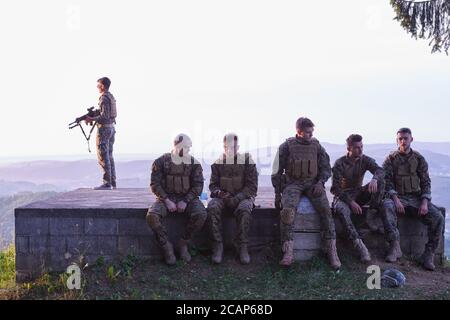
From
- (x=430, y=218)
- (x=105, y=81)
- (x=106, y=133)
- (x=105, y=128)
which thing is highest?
(x=105, y=81)

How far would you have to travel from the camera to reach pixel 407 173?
7.79 metres

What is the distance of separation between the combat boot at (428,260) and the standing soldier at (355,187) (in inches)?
19.7

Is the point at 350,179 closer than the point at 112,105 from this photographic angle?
Yes

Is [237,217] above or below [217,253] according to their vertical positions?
above

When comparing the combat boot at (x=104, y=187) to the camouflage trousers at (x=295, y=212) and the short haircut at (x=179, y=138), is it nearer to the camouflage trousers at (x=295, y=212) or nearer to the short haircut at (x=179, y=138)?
the short haircut at (x=179, y=138)

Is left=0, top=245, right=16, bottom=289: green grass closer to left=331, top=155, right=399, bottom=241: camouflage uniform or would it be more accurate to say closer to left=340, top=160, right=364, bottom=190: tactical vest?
left=331, top=155, right=399, bottom=241: camouflage uniform

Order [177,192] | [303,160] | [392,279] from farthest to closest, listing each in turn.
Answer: [177,192] → [303,160] → [392,279]

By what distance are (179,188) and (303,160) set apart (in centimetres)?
181

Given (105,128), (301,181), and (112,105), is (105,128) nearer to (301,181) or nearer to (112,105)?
(112,105)

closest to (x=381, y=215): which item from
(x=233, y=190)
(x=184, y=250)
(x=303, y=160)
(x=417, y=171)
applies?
(x=417, y=171)

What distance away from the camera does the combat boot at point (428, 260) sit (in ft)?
24.5

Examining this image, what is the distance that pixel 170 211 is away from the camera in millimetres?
7461

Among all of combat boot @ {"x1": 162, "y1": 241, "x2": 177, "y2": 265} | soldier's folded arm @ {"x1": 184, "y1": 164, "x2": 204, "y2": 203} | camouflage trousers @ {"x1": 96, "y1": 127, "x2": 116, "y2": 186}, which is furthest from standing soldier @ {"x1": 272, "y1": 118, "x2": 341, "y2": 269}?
camouflage trousers @ {"x1": 96, "y1": 127, "x2": 116, "y2": 186}
